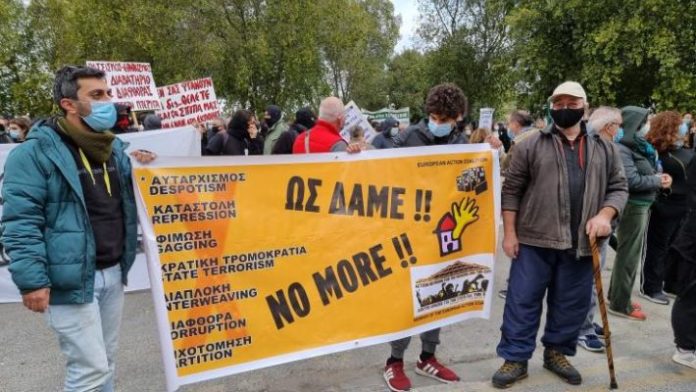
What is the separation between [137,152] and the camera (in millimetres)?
2584

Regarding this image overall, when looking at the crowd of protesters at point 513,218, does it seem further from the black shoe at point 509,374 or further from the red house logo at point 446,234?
the red house logo at point 446,234

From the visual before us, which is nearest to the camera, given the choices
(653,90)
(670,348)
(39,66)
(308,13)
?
(670,348)

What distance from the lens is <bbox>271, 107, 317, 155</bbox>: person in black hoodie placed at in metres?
6.25

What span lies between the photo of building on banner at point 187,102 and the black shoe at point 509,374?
6.91 m

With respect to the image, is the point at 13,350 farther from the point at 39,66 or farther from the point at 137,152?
the point at 39,66

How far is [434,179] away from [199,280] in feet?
5.41

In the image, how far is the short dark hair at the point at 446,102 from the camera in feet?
10.8

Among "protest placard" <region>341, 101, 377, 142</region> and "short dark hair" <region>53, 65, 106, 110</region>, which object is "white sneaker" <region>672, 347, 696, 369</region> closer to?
"short dark hair" <region>53, 65, 106, 110</region>

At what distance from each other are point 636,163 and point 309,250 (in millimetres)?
3084

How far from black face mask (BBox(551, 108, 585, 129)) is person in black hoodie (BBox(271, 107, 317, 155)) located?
354cm

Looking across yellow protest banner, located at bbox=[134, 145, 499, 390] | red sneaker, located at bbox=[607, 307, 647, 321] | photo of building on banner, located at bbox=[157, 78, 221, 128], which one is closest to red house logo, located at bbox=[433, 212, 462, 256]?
yellow protest banner, located at bbox=[134, 145, 499, 390]

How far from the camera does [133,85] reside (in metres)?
7.60

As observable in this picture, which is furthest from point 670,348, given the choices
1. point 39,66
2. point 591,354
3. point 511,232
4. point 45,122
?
point 39,66

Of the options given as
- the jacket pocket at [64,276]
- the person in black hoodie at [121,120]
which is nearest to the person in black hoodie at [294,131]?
the person in black hoodie at [121,120]
